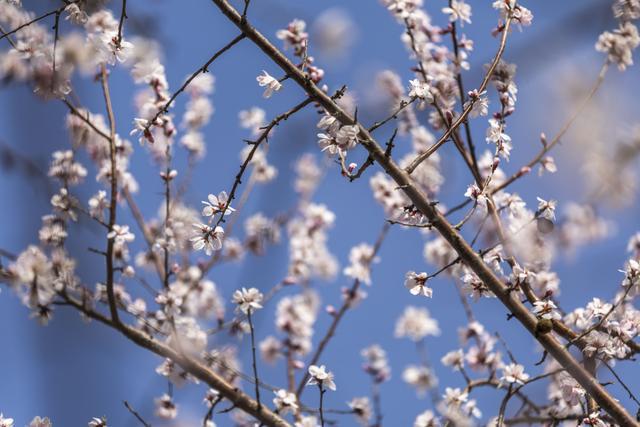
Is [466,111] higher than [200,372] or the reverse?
higher

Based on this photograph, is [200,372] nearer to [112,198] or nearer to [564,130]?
[112,198]

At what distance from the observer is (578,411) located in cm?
372

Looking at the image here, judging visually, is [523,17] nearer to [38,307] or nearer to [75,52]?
[75,52]

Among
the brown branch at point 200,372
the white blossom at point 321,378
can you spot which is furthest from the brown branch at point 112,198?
the white blossom at point 321,378

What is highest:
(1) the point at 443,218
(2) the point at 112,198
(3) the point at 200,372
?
(2) the point at 112,198

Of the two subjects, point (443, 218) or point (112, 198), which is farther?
point (112, 198)

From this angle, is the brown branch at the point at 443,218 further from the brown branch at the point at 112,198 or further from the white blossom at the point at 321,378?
the brown branch at the point at 112,198

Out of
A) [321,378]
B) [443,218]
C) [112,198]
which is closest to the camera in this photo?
[443,218]

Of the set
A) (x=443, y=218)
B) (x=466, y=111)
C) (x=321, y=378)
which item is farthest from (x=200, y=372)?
(x=466, y=111)

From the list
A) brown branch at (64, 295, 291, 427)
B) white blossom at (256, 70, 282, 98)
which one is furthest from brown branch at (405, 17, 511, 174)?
brown branch at (64, 295, 291, 427)

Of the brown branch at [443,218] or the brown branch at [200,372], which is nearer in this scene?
the brown branch at [443,218]

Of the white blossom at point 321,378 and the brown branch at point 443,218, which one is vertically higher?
the brown branch at point 443,218

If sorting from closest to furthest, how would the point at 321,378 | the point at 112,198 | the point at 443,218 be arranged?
the point at 443,218 < the point at 321,378 < the point at 112,198

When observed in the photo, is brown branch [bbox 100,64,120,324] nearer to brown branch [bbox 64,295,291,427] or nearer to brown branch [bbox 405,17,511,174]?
brown branch [bbox 64,295,291,427]
